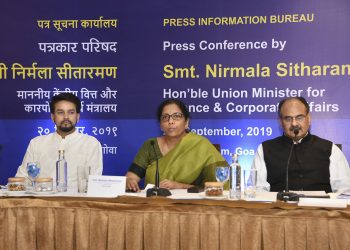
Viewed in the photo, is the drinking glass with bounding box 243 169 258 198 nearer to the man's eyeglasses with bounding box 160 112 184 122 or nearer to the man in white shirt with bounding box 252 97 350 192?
the man in white shirt with bounding box 252 97 350 192

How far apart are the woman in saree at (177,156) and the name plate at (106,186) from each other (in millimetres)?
910

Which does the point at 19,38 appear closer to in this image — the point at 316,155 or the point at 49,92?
the point at 49,92

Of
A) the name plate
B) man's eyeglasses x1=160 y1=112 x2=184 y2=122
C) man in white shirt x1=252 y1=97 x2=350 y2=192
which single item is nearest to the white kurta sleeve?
man in white shirt x1=252 y1=97 x2=350 y2=192

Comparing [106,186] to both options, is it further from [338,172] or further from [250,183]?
[338,172]

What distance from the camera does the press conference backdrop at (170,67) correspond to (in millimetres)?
4867

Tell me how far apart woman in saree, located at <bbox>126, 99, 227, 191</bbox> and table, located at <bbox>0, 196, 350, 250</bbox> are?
3.63ft

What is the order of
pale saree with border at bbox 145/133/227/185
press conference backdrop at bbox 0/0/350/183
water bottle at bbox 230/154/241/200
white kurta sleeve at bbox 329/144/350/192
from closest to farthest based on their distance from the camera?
water bottle at bbox 230/154/241/200 < white kurta sleeve at bbox 329/144/350/192 < pale saree with border at bbox 145/133/227/185 < press conference backdrop at bbox 0/0/350/183

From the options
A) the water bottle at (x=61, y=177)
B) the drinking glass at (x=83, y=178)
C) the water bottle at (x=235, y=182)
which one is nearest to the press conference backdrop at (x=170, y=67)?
the water bottle at (x=61, y=177)

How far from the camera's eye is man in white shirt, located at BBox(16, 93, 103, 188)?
4250 mm

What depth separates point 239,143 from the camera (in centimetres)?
506

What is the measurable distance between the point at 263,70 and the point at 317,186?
1504mm

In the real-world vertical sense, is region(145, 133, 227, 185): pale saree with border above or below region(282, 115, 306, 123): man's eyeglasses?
below

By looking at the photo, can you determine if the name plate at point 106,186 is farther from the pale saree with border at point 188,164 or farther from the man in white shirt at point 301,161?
the man in white shirt at point 301,161

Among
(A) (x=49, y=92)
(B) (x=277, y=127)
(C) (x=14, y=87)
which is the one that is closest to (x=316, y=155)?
(B) (x=277, y=127)
